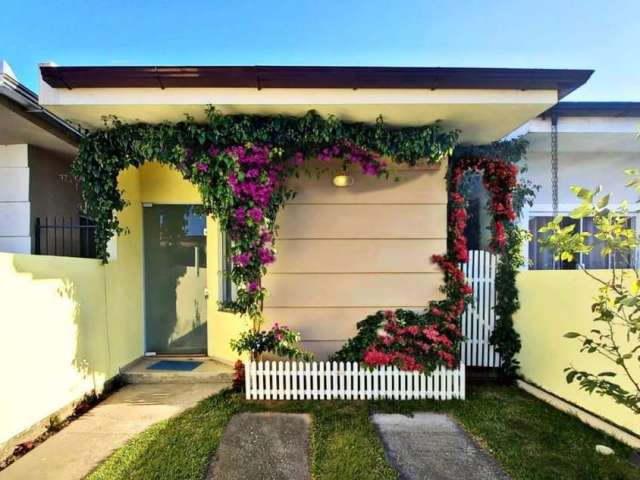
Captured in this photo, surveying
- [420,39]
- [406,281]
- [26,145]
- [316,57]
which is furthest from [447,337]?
[26,145]

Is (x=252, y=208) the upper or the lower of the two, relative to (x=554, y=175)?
lower

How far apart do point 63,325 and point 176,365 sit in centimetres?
190

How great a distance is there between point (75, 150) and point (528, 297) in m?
6.97

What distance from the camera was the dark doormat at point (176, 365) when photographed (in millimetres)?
5398

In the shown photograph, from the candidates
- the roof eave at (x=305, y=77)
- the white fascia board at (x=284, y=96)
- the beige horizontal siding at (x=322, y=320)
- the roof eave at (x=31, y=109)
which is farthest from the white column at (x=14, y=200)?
the beige horizontal siding at (x=322, y=320)

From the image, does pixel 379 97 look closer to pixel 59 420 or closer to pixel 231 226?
pixel 231 226

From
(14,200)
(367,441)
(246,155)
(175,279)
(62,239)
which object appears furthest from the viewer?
(175,279)

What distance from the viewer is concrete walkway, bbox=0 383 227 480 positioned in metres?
3.10

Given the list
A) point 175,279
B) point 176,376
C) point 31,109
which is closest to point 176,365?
point 176,376

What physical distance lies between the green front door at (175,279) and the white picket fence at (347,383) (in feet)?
6.17

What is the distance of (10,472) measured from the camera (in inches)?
120

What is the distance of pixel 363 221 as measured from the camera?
515 cm

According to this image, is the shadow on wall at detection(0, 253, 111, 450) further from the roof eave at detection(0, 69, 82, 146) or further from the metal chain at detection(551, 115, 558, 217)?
the metal chain at detection(551, 115, 558, 217)

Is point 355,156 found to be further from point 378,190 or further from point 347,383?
point 347,383
